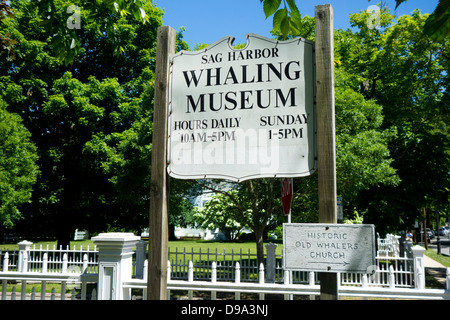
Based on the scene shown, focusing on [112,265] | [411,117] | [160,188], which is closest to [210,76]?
[160,188]

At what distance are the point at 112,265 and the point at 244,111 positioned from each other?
2.88 metres

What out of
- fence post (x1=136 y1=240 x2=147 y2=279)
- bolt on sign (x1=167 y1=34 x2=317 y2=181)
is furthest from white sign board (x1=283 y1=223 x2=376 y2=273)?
fence post (x1=136 y1=240 x2=147 y2=279)

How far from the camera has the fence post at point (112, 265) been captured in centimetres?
475

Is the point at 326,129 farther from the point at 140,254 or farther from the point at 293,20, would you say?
the point at 140,254

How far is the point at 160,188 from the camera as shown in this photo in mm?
3438

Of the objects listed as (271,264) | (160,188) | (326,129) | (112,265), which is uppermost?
(326,129)

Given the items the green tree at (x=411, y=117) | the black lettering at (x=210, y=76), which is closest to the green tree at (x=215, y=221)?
the green tree at (x=411, y=117)

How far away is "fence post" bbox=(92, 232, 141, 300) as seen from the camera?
15.6 ft

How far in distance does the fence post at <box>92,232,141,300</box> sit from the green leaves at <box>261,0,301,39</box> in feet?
10.8

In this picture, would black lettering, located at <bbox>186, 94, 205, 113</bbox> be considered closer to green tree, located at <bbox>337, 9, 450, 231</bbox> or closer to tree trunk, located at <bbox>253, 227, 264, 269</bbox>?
tree trunk, located at <bbox>253, 227, 264, 269</bbox>

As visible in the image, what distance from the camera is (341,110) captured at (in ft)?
→ 41.0

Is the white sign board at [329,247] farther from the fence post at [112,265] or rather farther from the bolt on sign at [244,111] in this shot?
the fence post at [112,265]

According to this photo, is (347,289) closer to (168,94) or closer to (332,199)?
(332,199)
